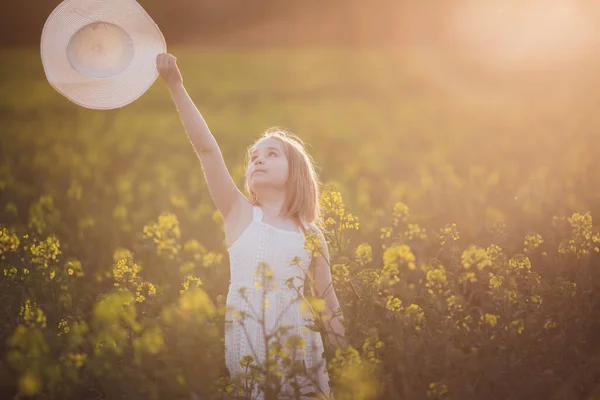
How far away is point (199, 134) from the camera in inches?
146

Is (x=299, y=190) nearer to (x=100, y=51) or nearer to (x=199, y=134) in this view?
(x=199, y=134)

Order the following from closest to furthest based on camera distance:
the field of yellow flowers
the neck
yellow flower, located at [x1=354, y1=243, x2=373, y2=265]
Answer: the field of yellow flowers, yellow flower, located at [x1=354, y1=243, x2=373, y2=265], the neck

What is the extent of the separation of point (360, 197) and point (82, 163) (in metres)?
3.04

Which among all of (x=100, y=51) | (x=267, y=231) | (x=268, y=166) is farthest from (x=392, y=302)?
(x=100, y=51)

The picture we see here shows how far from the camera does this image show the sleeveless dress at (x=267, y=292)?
3582 millimetres

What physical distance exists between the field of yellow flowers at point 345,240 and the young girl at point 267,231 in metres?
0.17

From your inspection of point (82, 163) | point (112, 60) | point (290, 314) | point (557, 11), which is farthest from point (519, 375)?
point (557, 11)

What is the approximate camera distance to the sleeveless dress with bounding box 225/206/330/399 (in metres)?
3.58

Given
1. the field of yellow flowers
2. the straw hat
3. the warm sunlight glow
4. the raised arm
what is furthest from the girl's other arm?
the warm sunlight glow

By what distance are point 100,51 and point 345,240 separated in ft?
5.00

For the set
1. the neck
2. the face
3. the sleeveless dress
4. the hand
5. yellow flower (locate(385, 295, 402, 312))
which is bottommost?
yellow flower (locate(385, 295, 402, 312))

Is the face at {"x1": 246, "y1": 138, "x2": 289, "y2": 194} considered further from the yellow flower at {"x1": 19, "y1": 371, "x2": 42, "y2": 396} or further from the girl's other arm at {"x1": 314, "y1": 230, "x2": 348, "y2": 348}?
the yellow flower at {"x1": 19, "y1": 371, "x2": 42, "y2": 396}

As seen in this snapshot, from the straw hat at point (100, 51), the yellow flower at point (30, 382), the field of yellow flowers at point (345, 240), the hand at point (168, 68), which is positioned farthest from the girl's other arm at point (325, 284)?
the yellow flower at point (30, 382)

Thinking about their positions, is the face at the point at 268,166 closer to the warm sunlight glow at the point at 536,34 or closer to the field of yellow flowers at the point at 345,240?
the field of yellow flowers at the point at 345,240
